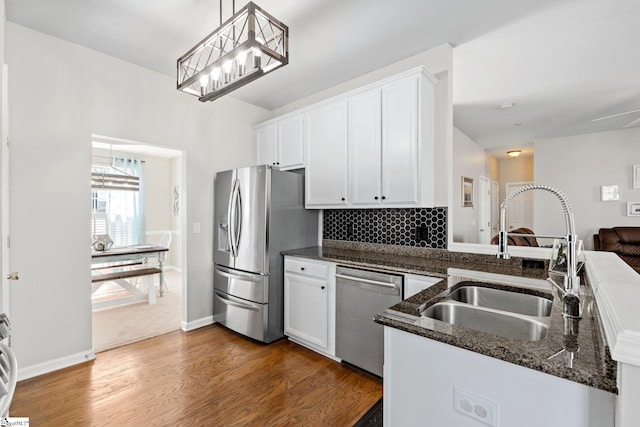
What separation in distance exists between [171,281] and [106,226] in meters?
1.62

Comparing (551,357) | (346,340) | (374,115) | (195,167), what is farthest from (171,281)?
(551,357)


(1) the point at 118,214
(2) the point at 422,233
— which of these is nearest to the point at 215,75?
(2) the point at 422,233

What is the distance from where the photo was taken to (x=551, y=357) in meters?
0.80

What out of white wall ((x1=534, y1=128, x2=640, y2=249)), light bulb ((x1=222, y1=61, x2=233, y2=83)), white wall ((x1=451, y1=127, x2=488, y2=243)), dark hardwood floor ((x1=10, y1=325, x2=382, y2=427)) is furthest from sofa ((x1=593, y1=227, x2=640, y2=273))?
light bulb ((x1=222, y1=61, x2=233, y2=83))

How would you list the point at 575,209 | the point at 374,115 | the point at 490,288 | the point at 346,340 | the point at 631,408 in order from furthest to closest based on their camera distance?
the point at 575,209 → the point at 374,115 → the point at 346,340 → the point at 490,288 → the point at 631,408

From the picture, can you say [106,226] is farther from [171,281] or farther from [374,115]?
[374,115]

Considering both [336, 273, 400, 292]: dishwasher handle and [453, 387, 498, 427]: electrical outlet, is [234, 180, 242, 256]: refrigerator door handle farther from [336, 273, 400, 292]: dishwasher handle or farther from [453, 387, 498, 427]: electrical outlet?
[453, 387, 498, 427]: electrical outlet

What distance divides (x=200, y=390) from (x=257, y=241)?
1.29m

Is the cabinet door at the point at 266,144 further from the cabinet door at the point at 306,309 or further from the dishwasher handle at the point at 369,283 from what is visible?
the dishwasher handle at the point at 369,283

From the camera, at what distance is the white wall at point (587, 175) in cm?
477

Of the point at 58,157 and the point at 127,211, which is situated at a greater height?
the point at 58,157

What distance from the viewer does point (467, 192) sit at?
5172 mm

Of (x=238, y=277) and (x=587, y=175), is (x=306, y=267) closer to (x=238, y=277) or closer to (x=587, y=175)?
(x=238, y=277)

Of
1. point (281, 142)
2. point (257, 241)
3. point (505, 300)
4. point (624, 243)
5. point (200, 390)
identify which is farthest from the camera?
point (624, 243)
